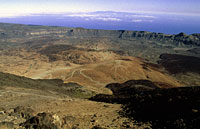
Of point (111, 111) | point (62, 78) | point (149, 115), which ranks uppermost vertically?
point (149, 115)

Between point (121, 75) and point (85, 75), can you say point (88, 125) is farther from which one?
point (121, 75)

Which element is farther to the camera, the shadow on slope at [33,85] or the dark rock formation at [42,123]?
the shadow on slope at [33,85]

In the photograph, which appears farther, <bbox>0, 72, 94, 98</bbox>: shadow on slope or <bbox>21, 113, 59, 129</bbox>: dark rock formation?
<bbox>0, 72, 94, 98</bbox>: shadow on slope

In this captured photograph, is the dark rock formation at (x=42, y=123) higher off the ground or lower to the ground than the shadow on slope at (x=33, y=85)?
higher

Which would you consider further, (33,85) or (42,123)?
(33,85)

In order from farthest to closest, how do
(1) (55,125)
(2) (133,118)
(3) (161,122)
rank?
(2) (133,118)
(3) (161,122)
(1) (55,125)

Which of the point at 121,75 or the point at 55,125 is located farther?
the point at 121,75

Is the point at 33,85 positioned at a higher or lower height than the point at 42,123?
lower

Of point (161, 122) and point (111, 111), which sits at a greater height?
point (161, 122)

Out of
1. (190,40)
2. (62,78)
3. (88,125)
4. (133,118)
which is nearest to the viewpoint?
(88,125)

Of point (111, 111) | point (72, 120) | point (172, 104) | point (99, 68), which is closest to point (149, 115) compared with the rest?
point (172, 104)

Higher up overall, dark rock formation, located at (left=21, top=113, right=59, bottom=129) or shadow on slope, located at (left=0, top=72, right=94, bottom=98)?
dark rock formation, located at (left=21, top=113, right=59, bottom=129)
